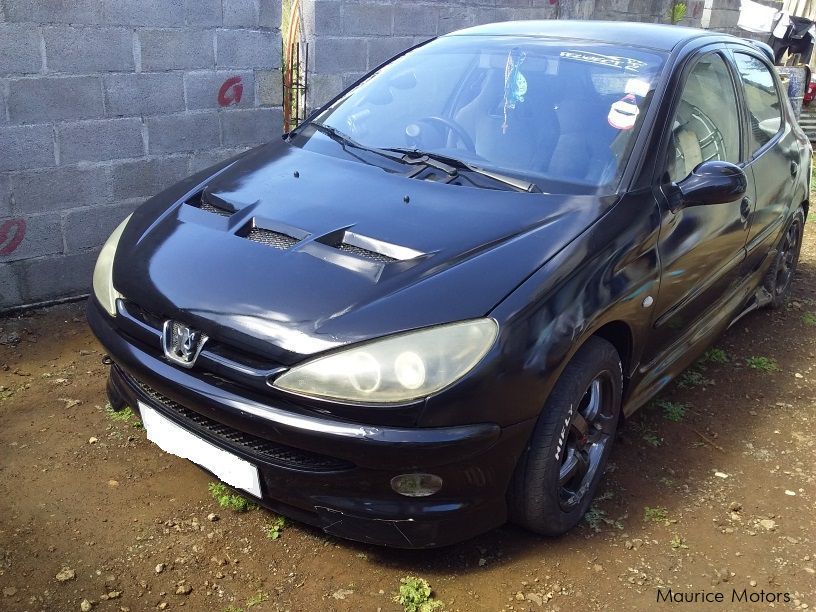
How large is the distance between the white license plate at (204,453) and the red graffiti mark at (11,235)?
6.96ft

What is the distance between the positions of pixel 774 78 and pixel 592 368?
9.23 ft

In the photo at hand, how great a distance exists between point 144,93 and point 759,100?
11.1 ft

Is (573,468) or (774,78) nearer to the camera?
(573,468)

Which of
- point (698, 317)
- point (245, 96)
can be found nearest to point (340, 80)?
point (245, 96)

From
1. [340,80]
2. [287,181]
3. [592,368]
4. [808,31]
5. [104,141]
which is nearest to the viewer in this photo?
[592,368]

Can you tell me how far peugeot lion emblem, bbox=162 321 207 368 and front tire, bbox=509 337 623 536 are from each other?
3.43ft

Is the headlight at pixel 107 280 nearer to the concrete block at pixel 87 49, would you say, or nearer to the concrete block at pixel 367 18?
the concrete block at pixel 87 49

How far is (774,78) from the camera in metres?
4.42

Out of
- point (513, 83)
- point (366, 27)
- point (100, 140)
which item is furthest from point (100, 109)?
point (513, 83)

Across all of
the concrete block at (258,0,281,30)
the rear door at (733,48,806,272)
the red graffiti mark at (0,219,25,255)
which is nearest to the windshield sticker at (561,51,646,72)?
the rear door at (733,48,806,272)

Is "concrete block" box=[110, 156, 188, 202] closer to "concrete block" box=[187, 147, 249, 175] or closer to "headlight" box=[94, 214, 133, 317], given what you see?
"concrete block" box=[187, 147, 249, 175]

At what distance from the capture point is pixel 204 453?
243 centimetres

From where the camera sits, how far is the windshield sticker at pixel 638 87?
10.1 ft

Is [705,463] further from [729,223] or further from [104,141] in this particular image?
[104,141]
